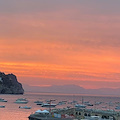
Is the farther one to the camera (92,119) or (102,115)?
(102,115)

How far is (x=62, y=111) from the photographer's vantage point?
95.9 m

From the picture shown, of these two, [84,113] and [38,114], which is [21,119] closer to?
[38,114]

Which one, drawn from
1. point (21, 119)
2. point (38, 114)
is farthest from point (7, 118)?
point (38, 114)

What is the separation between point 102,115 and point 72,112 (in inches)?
438

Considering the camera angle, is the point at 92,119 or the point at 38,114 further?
the point at 38,114

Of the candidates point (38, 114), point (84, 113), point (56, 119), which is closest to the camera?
point (56, 119)

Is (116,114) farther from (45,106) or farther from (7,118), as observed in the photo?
(45,106)

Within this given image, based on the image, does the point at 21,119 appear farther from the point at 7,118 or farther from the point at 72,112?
the point at 72,112

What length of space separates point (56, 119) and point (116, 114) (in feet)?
70.7

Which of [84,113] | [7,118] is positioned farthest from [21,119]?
[84,113]

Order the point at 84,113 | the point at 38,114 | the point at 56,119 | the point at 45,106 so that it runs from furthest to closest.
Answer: the point at 45,106 → the point at 84,113 → the point at 38,114 → the point at 56,119

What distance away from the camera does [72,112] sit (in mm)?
97000

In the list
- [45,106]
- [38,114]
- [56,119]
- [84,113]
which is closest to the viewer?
[56,119]

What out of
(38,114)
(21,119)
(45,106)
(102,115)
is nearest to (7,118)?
(21,119)
